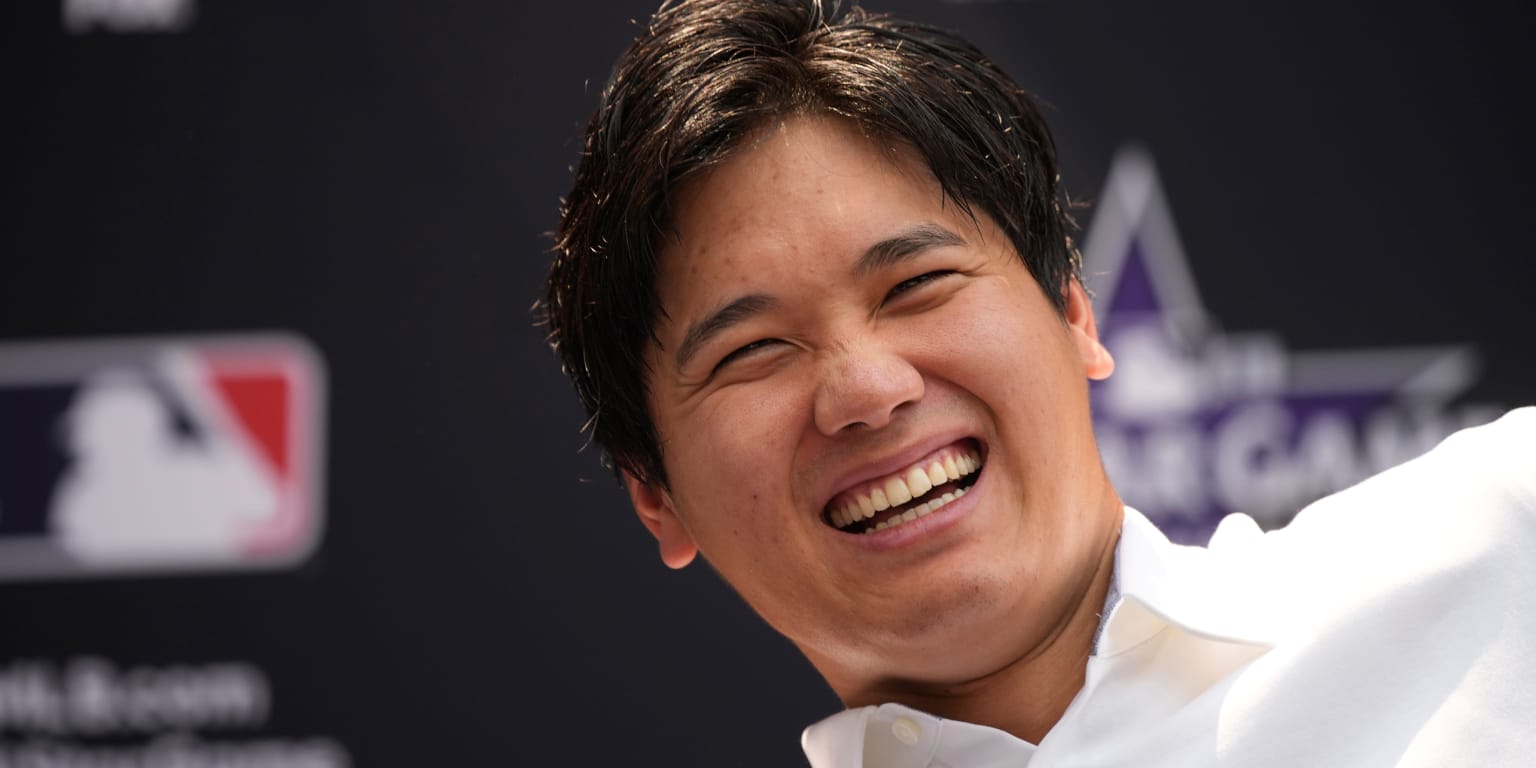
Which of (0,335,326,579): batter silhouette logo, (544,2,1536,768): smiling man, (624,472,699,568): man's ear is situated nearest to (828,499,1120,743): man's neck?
(544,2,1536,768): smiling man

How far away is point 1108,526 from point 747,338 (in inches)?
16.0

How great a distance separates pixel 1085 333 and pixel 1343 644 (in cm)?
44

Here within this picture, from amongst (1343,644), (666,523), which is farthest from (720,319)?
(1343,644)

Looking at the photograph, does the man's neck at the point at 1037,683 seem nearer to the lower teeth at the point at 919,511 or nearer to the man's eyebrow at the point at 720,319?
the lower teeth at the point at 919,511

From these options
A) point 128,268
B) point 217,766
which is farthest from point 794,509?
point 128,268

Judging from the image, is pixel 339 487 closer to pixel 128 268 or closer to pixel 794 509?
pixel 128 268

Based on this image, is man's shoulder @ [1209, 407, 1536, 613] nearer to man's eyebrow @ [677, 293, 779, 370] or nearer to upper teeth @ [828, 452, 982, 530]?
upper teeth @ [828, 452, 982, 530]

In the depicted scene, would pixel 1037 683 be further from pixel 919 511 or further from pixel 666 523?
pixel 666 523

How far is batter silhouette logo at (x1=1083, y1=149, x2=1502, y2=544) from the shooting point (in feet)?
7.70

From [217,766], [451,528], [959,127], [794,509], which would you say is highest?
[959,127]

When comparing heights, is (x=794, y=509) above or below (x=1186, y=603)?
above

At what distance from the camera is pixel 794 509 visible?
1347mm

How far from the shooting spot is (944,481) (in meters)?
1.34

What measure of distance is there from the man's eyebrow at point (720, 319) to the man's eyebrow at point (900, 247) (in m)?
0.09
